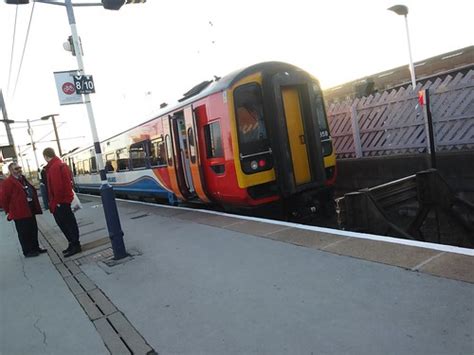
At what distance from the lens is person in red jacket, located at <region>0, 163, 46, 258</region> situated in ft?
23.9

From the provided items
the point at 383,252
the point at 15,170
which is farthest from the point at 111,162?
the point at 383,252

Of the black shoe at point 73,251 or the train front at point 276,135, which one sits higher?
the train front at point 276,135

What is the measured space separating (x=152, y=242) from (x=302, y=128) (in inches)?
139

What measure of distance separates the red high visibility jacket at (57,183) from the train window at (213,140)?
2.69m

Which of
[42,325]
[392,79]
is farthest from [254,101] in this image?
[392,79]

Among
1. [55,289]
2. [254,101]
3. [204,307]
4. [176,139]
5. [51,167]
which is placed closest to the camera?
[204,307]

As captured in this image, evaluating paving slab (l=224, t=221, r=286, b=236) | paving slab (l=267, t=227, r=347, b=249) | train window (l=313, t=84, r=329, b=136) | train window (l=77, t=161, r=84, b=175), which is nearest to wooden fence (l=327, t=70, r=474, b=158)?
train window (l=313, t=84, r=329, b=136)

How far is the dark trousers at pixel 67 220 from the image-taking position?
22.6ft

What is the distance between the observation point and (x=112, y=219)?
6141 mm

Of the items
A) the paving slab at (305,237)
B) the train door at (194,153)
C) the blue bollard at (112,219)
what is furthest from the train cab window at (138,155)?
the paving slab at (305,237)

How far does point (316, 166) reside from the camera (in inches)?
305

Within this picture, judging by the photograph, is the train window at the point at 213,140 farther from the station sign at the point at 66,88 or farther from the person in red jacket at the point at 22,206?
the person in red jacket at the point at 22,206

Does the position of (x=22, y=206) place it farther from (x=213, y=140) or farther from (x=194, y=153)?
(x=213, y=140)

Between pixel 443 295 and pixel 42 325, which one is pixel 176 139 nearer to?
pixel 42 325
